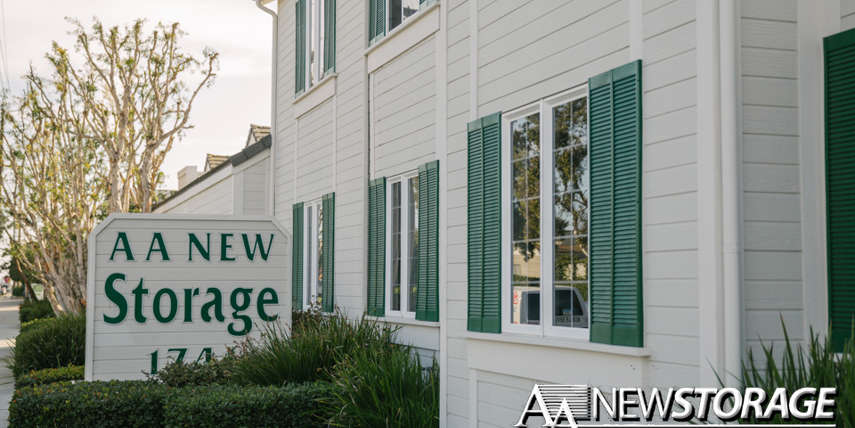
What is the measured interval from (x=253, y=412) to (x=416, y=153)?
371 cm

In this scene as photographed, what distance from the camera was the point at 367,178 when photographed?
11.9 metres

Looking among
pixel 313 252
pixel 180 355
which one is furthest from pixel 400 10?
pixel 180 355

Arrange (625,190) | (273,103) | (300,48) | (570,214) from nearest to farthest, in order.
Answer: (625,190)
(570,214)
(300,48)
(273,103)

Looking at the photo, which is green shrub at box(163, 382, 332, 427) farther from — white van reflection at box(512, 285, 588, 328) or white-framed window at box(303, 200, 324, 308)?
white-framed window at box(303, 200, 324, 308)

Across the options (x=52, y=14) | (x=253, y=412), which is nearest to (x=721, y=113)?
(x=253, y=412)

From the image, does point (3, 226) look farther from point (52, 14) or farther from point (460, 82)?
point (460, 82)

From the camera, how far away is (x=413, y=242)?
1064cm

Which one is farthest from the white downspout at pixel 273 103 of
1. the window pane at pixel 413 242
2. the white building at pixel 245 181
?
the window pane at pixel 413 242

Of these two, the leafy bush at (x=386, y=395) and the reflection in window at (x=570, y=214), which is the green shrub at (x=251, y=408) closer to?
the leafy bush at (x=386, y=395)

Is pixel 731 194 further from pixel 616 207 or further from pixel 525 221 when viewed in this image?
pixel 525 221

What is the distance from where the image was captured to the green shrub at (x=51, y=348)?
14211 mm

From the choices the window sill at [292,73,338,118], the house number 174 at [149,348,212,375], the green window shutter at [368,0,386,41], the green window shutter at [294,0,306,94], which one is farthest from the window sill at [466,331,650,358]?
the green window shutter at [294,0,306,94]

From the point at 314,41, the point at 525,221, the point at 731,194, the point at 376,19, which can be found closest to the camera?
the point at 731,194

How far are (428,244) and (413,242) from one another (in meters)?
0.77
